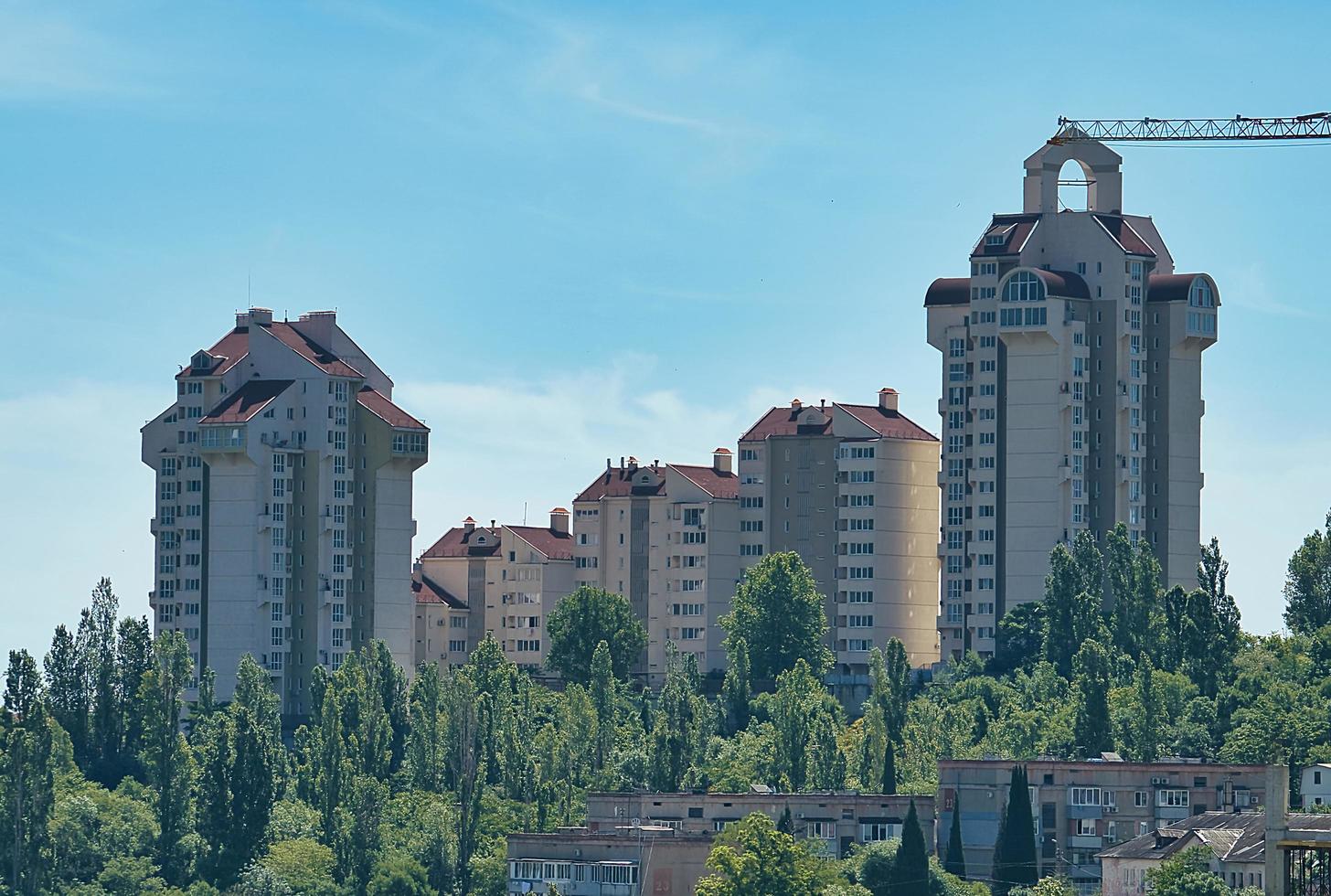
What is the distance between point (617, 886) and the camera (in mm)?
166125

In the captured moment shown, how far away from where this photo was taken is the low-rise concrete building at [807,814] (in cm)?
17212

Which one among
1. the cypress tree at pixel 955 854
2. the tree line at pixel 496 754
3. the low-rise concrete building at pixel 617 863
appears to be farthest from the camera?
the tree line at pixel 496 754

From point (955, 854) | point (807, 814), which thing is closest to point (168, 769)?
point (807, 814)

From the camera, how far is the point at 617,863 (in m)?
167

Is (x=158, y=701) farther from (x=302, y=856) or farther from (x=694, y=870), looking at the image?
(x=694, y=870)

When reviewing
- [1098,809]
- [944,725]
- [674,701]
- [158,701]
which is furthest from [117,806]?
[1098,809]

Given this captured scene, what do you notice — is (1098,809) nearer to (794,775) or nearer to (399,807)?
(794,775)

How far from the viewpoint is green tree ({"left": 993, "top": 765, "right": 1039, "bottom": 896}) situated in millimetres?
163500

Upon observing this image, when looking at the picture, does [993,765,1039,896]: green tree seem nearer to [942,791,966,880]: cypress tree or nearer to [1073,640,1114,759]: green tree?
[942,791,966,880]: cypress tree

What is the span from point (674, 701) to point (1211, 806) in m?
36.7

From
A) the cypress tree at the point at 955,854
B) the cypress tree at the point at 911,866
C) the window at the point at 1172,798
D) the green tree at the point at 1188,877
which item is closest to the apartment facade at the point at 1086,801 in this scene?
the window at the point at 1172,798

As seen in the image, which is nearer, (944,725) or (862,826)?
(862,826)

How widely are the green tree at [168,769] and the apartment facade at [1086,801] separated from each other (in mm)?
42014

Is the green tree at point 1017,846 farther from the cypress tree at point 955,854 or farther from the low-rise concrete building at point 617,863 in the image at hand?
the low-rise concrete building at point 617,863
